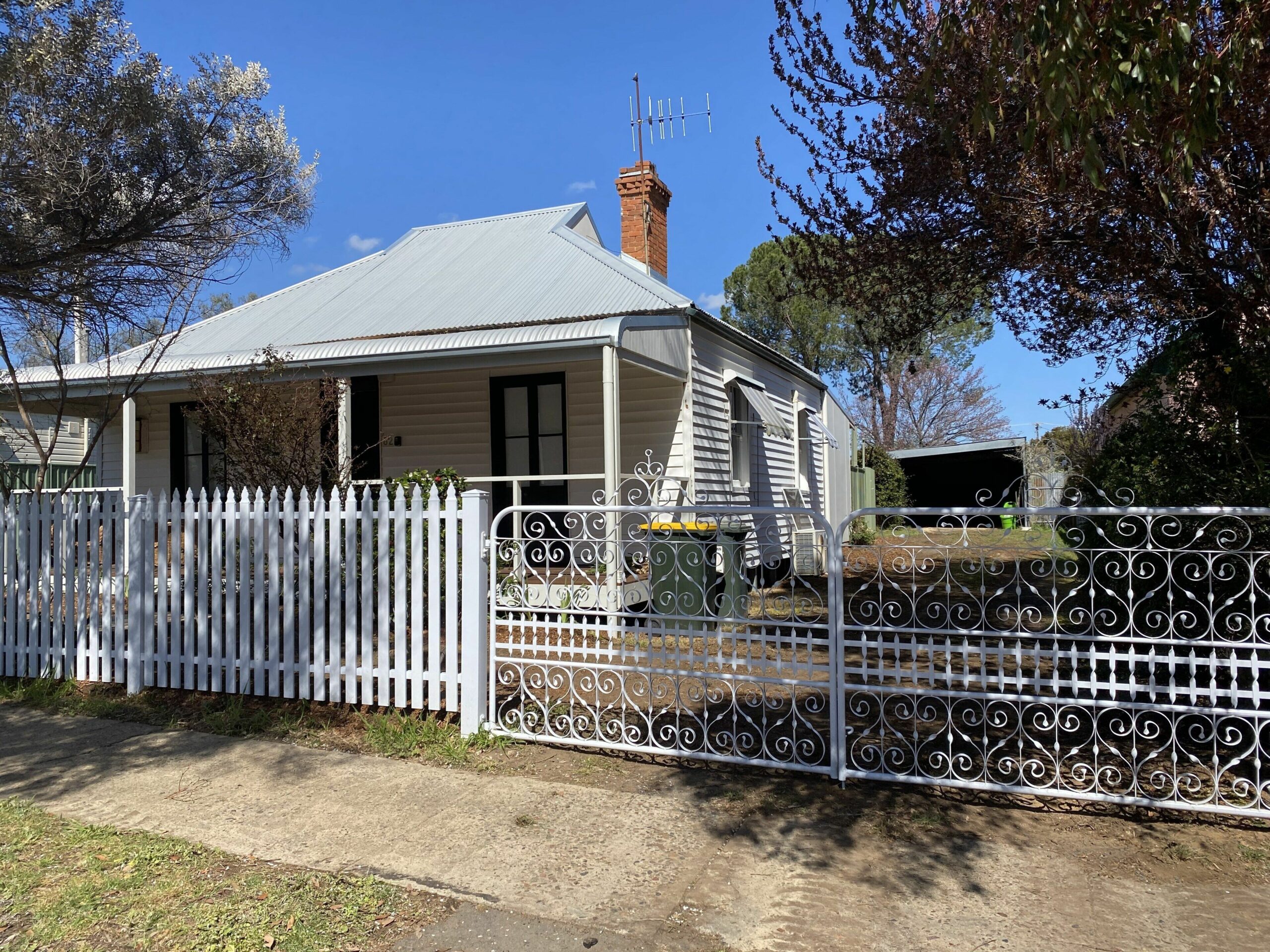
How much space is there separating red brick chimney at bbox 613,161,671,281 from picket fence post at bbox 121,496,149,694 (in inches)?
364

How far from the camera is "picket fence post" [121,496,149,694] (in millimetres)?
6484

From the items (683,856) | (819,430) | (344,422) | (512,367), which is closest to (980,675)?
(683,856)

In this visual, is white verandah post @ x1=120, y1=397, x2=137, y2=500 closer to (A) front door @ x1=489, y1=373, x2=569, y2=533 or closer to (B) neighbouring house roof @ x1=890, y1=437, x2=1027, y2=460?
(A) front door @ x1=489, y1=373, x2=569, y2=533

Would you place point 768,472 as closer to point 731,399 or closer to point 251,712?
point 731,399

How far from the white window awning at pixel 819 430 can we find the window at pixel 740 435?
15.0 feet

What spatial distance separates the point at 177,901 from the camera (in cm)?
343

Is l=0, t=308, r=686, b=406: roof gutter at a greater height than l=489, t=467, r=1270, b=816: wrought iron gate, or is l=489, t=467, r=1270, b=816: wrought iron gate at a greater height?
l=0, t=308, r=686, b=406: roof gutter

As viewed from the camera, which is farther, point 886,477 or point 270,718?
point 886,477

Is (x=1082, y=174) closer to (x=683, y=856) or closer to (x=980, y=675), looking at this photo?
(x=980, y=675)

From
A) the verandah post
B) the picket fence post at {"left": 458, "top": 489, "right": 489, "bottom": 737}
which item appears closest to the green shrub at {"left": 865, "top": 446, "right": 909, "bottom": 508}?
the picket fence post at {"left": 458, "top": 489, "right": 489, "bottom": 737}

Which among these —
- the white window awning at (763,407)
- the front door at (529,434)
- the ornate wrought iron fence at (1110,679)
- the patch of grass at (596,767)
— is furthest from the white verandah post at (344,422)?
the ornate wrought iron fence at (1110,679)

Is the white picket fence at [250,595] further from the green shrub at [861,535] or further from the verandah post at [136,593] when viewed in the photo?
the green shrub at [861,535]

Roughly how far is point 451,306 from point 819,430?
936 cm

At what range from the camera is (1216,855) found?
3.80 m
